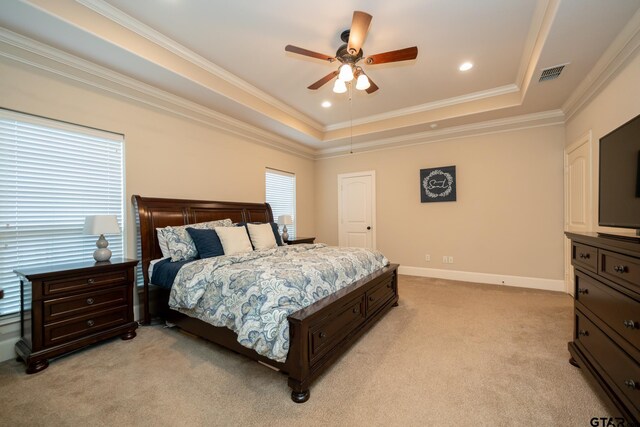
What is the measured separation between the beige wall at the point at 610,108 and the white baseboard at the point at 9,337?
5.65 meters

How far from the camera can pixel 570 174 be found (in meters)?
3.93

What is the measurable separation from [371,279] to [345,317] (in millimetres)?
645

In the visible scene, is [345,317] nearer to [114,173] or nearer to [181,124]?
[114,173]

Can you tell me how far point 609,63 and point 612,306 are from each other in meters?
2.50

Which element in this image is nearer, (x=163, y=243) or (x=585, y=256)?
(x=585, y=256)

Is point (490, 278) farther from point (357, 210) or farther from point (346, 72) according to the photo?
point (346, 72)

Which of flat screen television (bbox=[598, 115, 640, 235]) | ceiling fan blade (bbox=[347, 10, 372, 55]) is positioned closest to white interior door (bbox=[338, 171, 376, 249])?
ceiling fan blade (bbox=[347, 10, 372, 55])

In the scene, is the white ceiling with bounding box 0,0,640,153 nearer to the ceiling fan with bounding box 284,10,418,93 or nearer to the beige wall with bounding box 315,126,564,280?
the ceiling fan with bounding box 284,10,418,93

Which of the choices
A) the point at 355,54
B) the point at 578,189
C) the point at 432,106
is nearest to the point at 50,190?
the point at 355,54

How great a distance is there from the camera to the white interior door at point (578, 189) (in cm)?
Result: 336

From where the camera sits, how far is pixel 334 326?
7.39 ft

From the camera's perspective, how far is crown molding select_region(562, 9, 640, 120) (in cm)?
226

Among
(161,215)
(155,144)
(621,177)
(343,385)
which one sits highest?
(155,144)

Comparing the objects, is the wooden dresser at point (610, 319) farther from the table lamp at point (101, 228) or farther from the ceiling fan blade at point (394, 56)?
the table lamp at point (101, 228)
